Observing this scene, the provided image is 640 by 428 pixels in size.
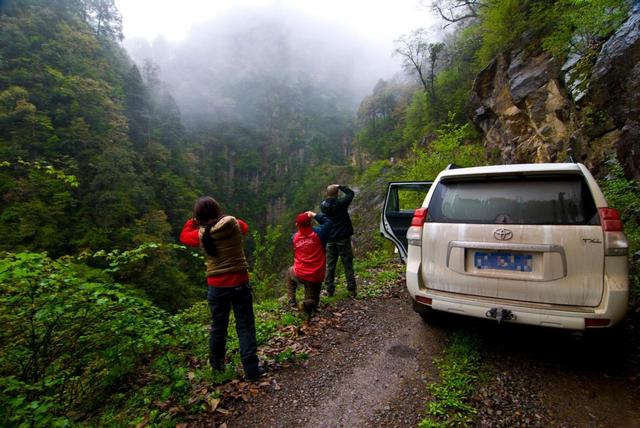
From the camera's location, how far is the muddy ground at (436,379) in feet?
8.17

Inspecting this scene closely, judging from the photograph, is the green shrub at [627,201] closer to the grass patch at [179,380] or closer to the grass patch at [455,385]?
the grass patch at [455,385]

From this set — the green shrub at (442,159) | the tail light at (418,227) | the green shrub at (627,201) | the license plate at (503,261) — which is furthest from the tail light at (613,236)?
the green shrub at (442,159)

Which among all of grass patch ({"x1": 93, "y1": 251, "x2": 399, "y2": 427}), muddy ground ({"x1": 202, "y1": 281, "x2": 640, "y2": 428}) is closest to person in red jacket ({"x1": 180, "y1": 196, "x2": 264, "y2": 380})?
grass patch ({"x1": 93, "y1": 251, "x2": 399, "y2": 427})

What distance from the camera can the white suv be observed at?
2504mm

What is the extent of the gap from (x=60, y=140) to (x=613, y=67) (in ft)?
142

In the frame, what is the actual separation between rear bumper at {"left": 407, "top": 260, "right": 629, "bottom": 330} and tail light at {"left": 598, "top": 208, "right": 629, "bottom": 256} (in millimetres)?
177

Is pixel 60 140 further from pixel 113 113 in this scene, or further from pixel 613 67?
pixel 613 67

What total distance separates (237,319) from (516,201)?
3076 millimetres

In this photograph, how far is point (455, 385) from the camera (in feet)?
9.18

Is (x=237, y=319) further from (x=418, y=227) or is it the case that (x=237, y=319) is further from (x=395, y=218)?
(x=395, y=218)

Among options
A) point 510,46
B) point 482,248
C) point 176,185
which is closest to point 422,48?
point 510,46

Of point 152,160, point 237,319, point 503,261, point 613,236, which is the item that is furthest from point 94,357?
point 152,160

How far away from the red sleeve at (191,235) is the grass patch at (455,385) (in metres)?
2.65

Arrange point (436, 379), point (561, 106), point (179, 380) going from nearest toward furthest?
1. point (436, 379)
2. point (179, 380)
3. point (561, 106)
